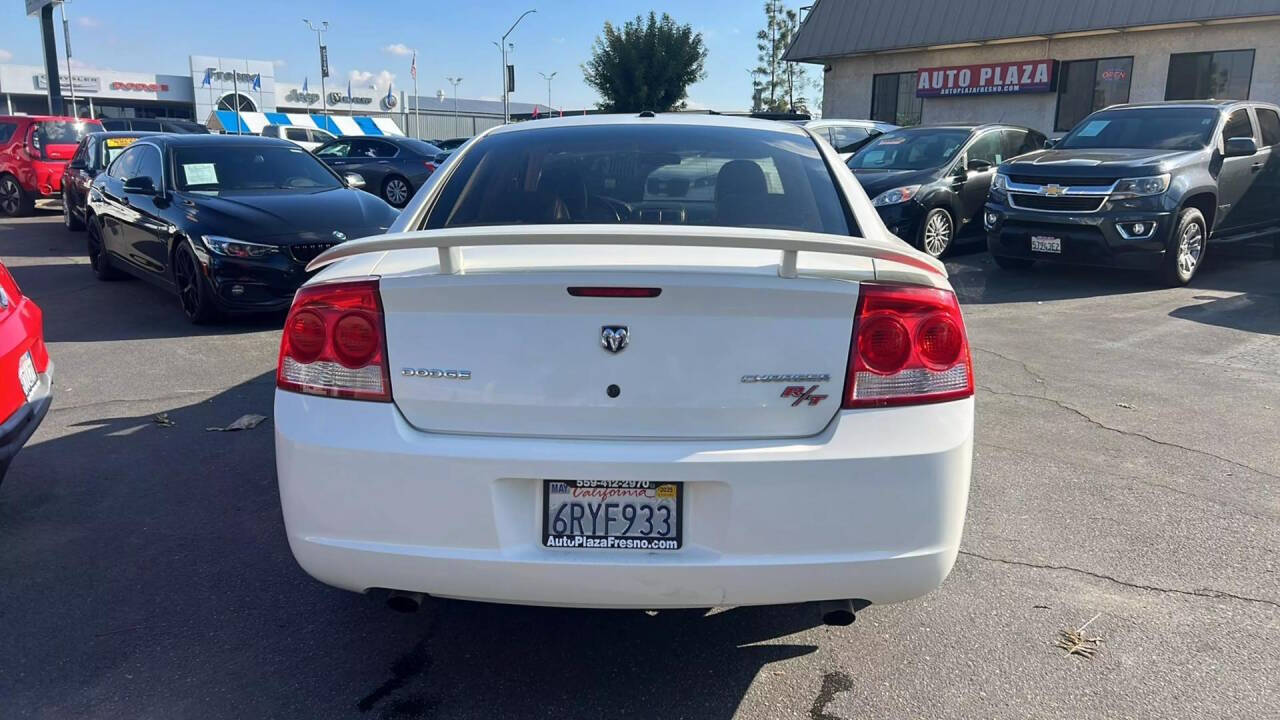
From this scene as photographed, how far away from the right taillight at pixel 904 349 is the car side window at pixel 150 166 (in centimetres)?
785

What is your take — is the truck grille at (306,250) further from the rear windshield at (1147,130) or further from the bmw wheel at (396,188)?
the bmw wheel at (396,188)

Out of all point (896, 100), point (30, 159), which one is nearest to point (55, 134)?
point (30, 159)

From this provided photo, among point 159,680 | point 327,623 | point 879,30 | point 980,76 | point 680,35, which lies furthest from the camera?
point 680,35

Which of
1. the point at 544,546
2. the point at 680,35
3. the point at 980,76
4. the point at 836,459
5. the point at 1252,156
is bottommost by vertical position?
the point at 544,546

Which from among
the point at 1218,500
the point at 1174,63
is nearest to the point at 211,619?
the point at 1218,500

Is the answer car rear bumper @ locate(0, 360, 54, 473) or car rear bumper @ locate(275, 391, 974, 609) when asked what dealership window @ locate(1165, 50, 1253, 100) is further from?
car rear bumper @ locate(0, 360, 54, 473)

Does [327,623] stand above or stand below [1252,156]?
below

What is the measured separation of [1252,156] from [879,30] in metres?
14.9

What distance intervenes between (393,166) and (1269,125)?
15.0m

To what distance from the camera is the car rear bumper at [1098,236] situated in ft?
31.0

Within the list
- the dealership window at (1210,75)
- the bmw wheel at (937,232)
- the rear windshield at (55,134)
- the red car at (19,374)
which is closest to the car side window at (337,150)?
the rear windshield at (55,134)

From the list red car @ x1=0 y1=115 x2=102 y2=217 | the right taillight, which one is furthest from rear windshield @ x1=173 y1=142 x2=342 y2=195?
red car @ x1=0 y1=115 x2=102 y2=217

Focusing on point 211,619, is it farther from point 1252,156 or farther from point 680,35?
point 680,35

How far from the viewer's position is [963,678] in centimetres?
291
